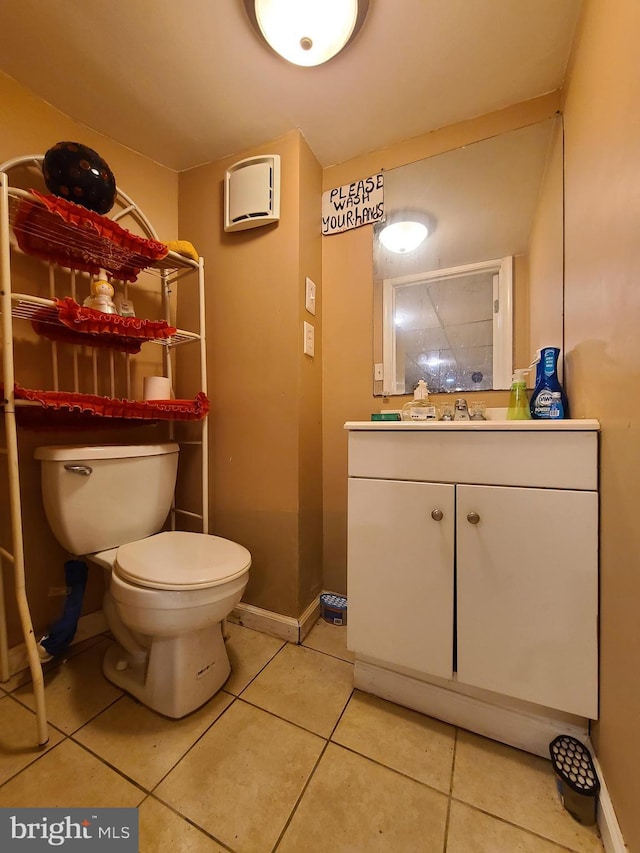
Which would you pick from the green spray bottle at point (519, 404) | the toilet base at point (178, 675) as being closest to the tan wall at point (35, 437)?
the toilet base at point (178, 675)

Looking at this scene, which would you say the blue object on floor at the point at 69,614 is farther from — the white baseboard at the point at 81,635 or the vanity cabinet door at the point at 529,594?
the vanity cabinet door at the point at 529,594

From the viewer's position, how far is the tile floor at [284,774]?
664 mm

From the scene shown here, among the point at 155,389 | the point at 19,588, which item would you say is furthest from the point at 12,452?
the point at 155,389

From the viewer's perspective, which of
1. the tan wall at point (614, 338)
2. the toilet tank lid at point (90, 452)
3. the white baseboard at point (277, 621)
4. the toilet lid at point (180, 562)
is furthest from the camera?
the white baseboard at point (277, 621)

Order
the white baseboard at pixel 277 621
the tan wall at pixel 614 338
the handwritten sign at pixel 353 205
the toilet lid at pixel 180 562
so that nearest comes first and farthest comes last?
the tan wall at pixel 614 338, the toilet lid at pixel 180 562, the white baseboard at pixel 277 621, the handwritten sign at pixel 353 205

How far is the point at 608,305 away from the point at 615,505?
0.41m

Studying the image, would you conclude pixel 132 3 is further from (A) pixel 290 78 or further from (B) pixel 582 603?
(B) pixel 582 603

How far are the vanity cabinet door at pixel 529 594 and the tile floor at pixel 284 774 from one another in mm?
196

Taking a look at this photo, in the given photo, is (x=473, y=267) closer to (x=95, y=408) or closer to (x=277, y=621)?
(x=95, y=408)

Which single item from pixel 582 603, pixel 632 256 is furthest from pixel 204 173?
pixel 582 603

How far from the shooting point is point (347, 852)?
25.0 inches

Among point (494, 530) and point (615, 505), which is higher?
point (615, 505)

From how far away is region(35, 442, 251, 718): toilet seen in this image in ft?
2.82

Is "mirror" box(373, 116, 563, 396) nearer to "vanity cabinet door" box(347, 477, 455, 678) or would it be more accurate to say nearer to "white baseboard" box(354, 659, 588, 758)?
"vanity cabinet door" box(347, 477, 455, 678)
